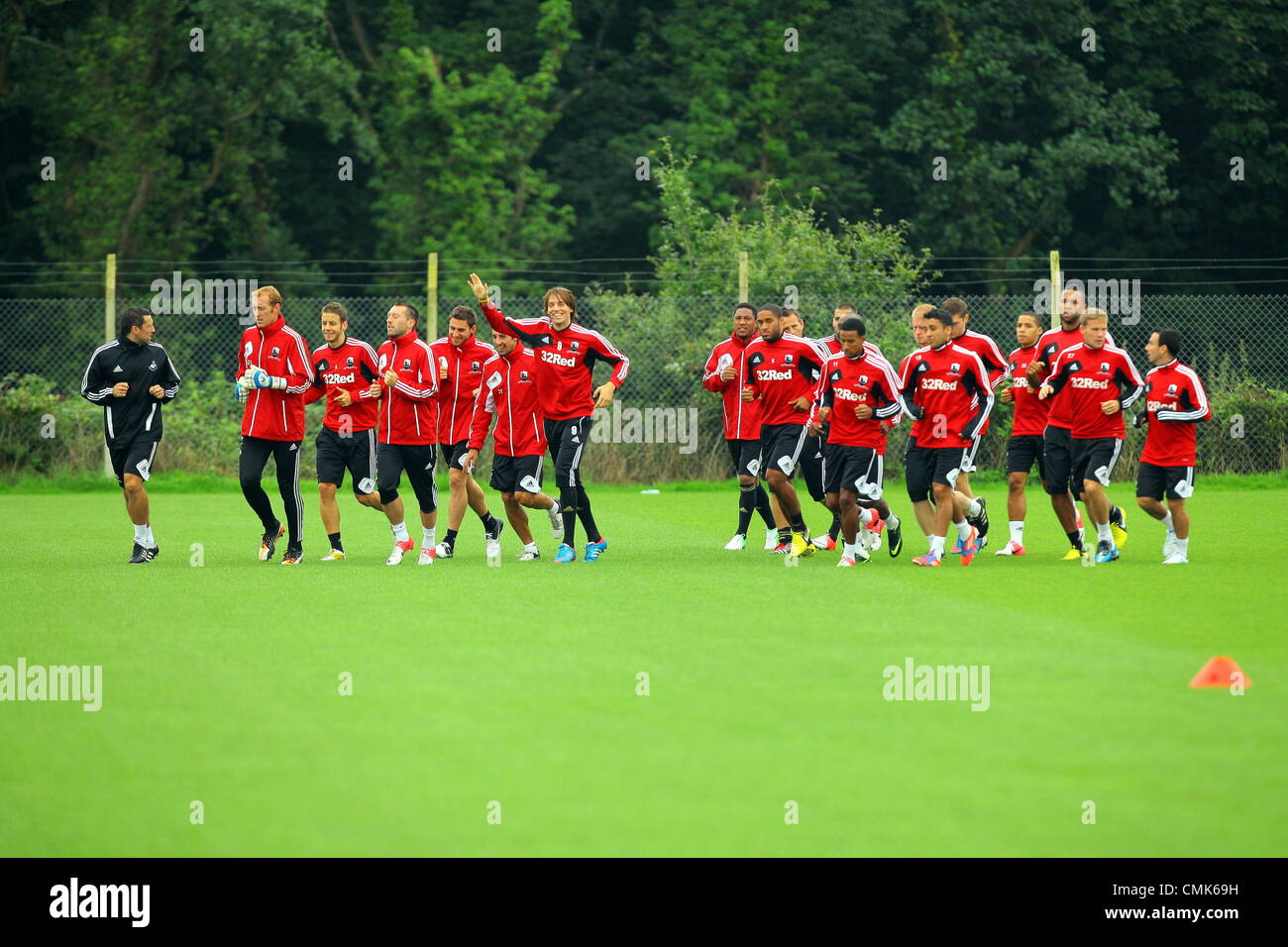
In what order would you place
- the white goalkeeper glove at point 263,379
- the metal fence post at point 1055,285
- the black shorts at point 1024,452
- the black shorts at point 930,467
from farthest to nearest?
the metal fence post at point 1055,285 < the black shorts at point 1024,452 < the white goalkeeper glove at point 263,379 < the black shorts at point 930,467

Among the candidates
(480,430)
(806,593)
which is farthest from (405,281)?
(806,593)

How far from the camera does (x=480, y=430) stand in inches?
594

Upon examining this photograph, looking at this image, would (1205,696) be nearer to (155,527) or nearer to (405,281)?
(155,527)

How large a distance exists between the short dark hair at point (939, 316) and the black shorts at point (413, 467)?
15.0 feet

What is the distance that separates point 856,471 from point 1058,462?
2041 millimetres

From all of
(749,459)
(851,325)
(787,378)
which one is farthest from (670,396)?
(851,325)

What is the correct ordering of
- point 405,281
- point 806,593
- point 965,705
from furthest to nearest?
point 405,281 < point 806,593 < point 965,705

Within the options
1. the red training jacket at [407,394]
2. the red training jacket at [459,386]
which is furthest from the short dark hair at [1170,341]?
the red training jacket at [407,394]

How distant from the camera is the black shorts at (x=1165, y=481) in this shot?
14.1m

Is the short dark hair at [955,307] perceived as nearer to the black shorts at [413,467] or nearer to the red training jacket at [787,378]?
the red training jacket at [787,378]

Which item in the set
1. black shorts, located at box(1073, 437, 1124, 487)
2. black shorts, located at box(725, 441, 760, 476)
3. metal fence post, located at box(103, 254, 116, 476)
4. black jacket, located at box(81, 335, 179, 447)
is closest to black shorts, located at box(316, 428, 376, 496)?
black jacket, located at box(81, 335, 179, 447)

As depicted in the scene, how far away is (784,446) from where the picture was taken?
1518 centimetres

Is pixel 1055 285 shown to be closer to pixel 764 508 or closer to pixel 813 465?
pixel 813 465
